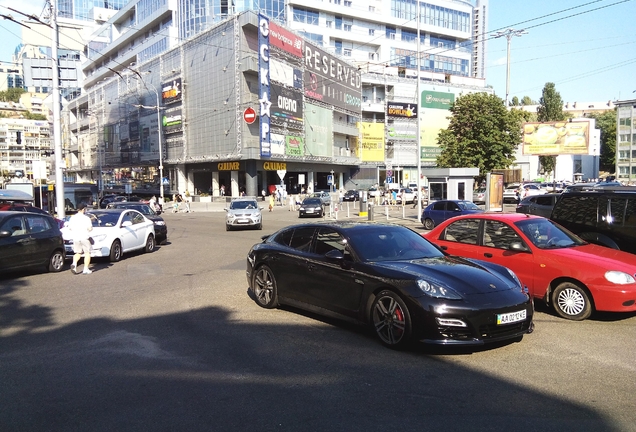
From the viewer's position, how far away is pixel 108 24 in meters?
89.6

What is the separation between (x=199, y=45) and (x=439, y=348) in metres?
55.9

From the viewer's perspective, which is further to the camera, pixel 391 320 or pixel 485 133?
pixel 485 133

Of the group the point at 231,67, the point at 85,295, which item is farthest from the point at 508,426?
the point at 231,67

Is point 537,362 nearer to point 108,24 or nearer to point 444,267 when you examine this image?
point 444,267

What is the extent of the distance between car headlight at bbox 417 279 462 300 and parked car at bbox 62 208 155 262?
10.1 m

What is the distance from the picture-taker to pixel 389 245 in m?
6.96

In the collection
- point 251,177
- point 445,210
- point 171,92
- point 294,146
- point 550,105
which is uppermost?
point 550,105

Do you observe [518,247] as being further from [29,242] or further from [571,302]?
[29,242]

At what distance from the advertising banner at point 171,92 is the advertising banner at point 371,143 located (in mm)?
28588

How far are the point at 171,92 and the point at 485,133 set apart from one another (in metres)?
39.7

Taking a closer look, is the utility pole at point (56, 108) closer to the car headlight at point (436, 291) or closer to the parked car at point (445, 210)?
the parked car at point (445, 210)

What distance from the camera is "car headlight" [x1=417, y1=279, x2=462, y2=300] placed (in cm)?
563

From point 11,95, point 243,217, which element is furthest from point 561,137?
point 11,95

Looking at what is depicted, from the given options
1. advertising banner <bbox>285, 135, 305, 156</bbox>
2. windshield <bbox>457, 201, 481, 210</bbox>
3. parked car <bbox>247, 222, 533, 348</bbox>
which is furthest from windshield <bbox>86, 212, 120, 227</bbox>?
advertising banner <bbox>285, 135, 305, 156</bbox>
